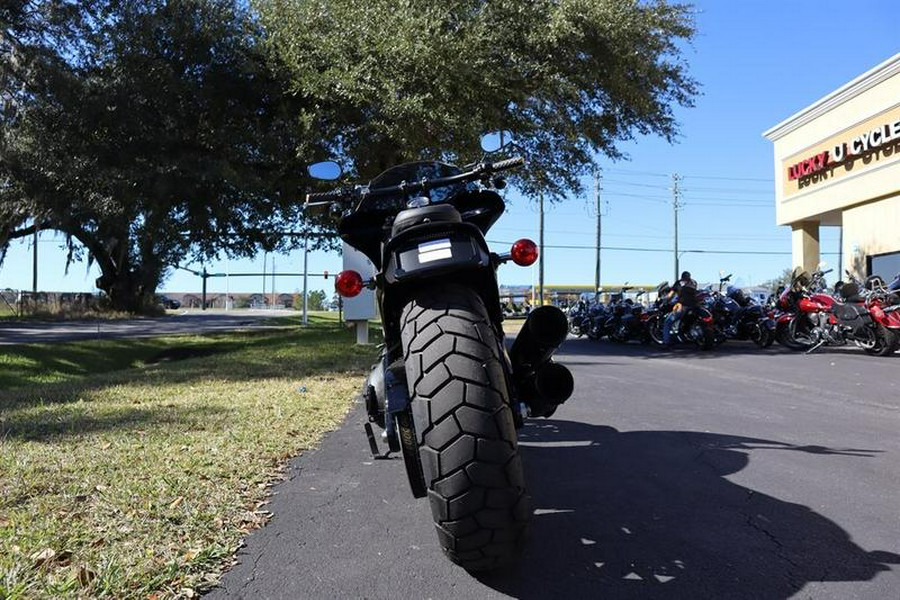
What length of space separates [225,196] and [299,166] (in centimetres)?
187

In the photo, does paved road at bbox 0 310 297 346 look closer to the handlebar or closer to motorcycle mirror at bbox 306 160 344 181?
motorcycle mirror at bbox 306 160 344 181

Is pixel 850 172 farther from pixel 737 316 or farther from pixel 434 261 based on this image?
pixel 434 261

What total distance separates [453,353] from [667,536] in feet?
4.83

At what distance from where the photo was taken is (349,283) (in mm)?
3678

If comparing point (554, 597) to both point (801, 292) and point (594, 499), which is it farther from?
point (801, 292)

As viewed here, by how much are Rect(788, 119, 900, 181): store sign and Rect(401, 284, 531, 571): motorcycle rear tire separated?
20810mm

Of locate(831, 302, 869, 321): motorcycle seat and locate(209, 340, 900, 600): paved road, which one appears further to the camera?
locate(831, 302, 869, 321): motorcycle seat

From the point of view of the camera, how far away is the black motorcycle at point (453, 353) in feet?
8.46

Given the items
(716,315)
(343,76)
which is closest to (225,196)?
(343,76)

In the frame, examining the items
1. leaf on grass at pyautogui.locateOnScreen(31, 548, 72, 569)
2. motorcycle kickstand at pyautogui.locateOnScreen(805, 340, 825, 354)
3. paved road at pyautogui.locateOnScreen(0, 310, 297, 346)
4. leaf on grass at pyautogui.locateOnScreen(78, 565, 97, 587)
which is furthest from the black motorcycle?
paved road at pyautogui.locateOnScreen(0, 310, 297, 346)

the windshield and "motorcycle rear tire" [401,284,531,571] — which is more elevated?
the windshield

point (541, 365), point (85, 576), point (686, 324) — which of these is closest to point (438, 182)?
point (541, 365)

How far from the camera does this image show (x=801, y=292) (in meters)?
14.3

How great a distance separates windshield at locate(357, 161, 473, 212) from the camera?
152 inches
